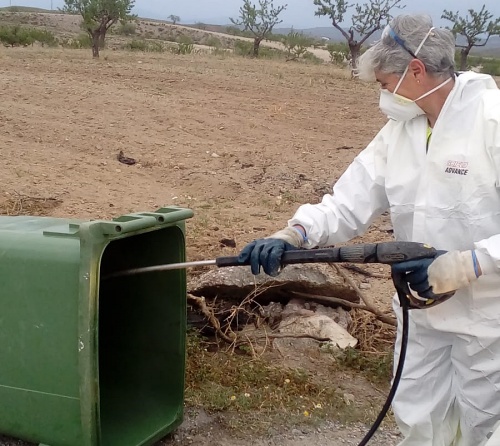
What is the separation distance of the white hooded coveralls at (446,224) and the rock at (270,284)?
4.25ft

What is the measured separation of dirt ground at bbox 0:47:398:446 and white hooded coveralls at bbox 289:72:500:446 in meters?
0.59

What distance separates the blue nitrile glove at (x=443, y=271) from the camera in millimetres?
2158

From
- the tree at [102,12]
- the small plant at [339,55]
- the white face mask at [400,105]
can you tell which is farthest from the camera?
the small plant at [339,55]

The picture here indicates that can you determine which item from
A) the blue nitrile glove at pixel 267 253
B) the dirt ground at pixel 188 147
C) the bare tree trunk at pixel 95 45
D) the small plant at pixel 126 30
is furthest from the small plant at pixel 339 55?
the blue nitrile glove at pixel 267 253

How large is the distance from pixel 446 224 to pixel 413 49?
575mm

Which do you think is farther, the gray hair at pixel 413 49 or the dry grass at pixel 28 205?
the dry grass at pixel 28 205

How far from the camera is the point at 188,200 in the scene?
646 cm

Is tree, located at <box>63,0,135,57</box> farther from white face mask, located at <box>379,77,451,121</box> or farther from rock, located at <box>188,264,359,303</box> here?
white face mask, located at <box>379,77,451,121</box>

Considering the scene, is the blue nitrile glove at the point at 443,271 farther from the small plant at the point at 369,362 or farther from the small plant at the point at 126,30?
the small plant at the point at 126,30

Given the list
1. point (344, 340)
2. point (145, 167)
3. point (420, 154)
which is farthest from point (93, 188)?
point (420, 154)

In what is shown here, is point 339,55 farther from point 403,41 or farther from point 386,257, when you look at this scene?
point 386,257

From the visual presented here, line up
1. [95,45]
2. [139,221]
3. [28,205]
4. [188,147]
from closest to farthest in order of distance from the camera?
[139,221] → [28,205] → [188,147] → [95,45]

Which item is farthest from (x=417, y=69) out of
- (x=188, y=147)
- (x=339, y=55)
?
(x=339, y=55)

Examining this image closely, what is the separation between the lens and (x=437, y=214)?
93.9 inches
